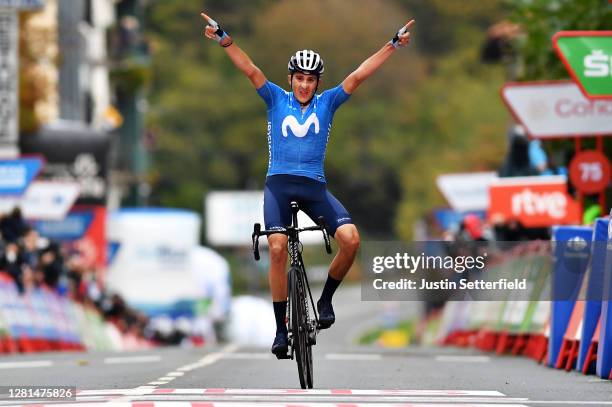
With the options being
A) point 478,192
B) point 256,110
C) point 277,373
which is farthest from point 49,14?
point 256,110

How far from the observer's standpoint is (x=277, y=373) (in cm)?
1877

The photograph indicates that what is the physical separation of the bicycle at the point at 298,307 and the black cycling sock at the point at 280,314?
6 centimetres

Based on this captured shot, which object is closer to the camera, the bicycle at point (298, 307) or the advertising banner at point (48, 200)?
the bicycle at point (298, 307)

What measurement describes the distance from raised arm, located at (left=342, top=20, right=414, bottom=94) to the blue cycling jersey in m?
0.08

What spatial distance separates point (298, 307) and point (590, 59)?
6.20m

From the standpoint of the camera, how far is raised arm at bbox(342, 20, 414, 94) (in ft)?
52.5

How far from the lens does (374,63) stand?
52.9ft

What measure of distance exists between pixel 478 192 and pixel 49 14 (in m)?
15.9

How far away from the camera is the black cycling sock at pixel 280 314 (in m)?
15.8

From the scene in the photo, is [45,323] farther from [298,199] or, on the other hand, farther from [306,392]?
[306,392]

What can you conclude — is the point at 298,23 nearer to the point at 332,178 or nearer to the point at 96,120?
the point at 332,178

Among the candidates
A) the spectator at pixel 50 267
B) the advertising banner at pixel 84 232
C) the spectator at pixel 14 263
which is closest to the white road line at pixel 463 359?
the spectator at pixel 14 263

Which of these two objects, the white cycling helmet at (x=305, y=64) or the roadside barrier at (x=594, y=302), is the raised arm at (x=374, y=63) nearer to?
the white cycling helmet at (x=305, y=64)

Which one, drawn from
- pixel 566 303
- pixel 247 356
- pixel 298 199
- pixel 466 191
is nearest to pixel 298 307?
pixel 298 199
